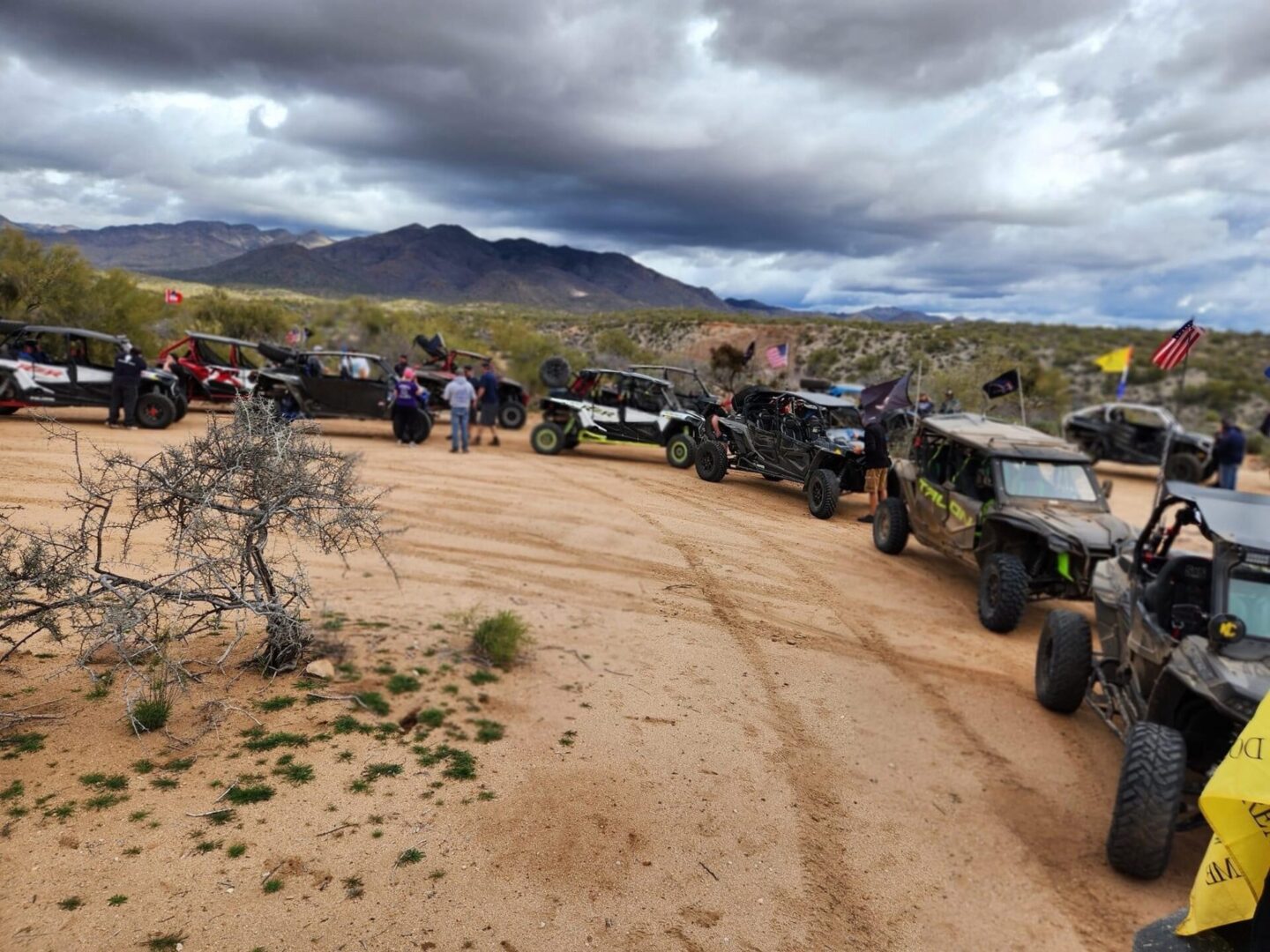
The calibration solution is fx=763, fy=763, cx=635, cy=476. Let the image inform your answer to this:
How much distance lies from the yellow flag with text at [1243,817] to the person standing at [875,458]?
7531 millimetres

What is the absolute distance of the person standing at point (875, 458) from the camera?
9148 millimetres

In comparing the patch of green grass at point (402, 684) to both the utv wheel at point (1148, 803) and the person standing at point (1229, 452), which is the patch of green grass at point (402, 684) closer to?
the utv wheel at point (1148, 803)

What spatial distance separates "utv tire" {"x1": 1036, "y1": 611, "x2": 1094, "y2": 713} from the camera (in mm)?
5648

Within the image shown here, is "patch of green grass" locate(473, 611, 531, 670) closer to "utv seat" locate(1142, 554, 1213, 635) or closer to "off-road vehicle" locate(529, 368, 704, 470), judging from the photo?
"utv seat" locate(1142, 554, 1213, 635)

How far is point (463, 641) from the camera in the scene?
627 centimetres

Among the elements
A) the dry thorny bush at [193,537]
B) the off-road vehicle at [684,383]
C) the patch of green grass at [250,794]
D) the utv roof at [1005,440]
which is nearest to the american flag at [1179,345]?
the utv roof at [1005,440]

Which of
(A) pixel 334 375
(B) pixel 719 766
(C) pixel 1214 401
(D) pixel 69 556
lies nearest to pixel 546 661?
(B) pixel 719 766

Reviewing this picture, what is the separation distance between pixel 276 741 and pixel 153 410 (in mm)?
12028

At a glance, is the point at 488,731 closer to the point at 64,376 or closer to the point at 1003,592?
the point at 1003,592

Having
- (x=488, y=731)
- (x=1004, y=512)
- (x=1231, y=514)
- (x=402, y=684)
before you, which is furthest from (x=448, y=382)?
(x=1231, y=514)

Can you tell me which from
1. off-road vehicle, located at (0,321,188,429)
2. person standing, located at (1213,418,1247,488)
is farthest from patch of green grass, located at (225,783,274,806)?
person standing, located at (1213,418,1247,488)

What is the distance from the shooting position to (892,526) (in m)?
9.54

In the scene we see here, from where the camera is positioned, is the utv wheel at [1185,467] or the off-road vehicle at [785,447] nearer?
the off-road vehicle at [785,447]

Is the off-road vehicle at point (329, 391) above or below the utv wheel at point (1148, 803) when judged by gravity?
above
